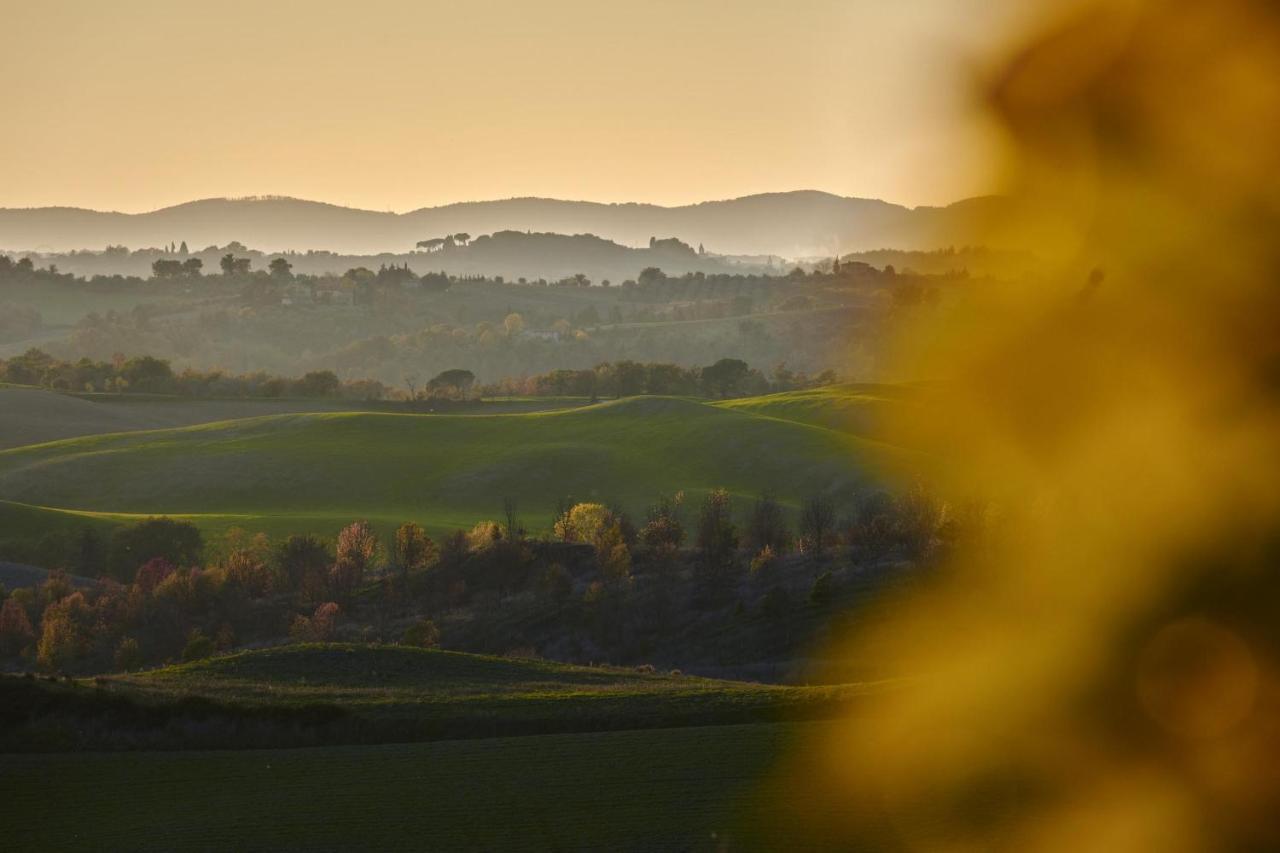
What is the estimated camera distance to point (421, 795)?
3456 cm

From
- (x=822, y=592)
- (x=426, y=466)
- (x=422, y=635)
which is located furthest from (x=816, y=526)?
(x=426, y=466)

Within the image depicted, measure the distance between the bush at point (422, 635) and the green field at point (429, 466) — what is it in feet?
129

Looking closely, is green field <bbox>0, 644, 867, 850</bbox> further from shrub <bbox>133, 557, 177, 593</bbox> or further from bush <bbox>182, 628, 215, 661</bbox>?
shrub <bbox>133, 557, 177, 593</bbox>

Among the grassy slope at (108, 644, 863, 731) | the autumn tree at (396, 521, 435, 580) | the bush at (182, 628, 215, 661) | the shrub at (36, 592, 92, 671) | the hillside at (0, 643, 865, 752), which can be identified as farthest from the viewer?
the autumn tree at (396, 521, 435, 580)

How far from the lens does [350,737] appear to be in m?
39.6

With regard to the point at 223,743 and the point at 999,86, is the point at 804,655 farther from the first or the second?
the point at 999,86

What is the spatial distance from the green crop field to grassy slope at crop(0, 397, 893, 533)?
78701 mm

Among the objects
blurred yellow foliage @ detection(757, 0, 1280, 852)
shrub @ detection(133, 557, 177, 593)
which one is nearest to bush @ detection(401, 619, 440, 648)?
shrub @ detection(133, 557, 177, 593)

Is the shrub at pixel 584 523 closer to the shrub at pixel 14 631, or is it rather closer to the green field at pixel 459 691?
the shrub at pixel 14 631


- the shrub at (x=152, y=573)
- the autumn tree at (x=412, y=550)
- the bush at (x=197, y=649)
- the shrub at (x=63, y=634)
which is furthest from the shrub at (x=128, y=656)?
the autumn tree at (x=412, y=550)

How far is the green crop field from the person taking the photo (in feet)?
104

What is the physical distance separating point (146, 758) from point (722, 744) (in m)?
14.7

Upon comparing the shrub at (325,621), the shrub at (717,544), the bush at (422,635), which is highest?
the shrub at (717,544)

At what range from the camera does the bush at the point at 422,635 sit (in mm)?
71625
